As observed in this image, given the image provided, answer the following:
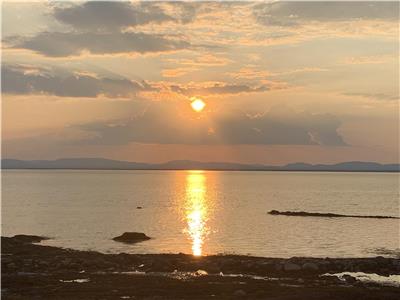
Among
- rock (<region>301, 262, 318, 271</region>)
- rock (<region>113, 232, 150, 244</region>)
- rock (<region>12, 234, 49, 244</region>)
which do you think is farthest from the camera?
rock (<region>113, 232, 150, 244</region>)

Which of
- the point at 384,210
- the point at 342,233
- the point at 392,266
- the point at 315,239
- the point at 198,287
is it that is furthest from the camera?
the point at 384,210

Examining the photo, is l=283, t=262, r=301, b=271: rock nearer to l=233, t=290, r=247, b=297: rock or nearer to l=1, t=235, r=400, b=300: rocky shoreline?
l=1, t=235, r=400, b=300: rocky shoreline

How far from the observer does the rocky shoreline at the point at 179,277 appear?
29594 millimetres

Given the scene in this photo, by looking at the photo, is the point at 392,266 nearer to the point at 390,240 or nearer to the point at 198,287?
the point at 198,287

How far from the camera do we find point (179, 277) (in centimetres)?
3553

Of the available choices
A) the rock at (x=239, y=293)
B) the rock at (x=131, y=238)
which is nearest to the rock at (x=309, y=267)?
the rock at (x=239, y=293)

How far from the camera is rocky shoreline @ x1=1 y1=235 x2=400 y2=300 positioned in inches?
1165

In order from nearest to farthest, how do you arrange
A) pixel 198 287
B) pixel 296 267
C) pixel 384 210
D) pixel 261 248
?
pixel 198 287 < pixel 296 267 < pixel 261 248 < pixel 384 210

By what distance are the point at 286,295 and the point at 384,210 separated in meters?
94.8

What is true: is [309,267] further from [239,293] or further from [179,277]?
[239,293]

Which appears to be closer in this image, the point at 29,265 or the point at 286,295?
the point at 286,295

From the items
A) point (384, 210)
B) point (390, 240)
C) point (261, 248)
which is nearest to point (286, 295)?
point (261, 248)

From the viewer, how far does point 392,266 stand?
1624 inches

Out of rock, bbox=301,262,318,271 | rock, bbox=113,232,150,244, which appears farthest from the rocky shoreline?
rock, bbox=113,232,150,244
